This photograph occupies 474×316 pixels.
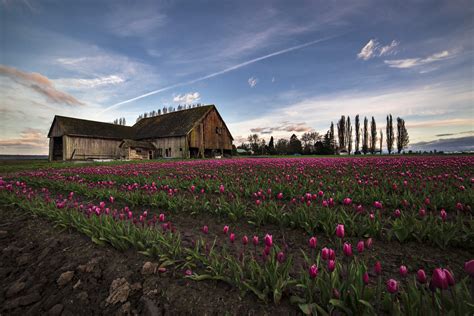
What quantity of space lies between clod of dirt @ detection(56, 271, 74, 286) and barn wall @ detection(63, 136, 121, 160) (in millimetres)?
40631

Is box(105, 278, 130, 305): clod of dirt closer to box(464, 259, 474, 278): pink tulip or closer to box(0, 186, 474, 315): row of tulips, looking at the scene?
box(0, 186, 474, 315): row of tulips

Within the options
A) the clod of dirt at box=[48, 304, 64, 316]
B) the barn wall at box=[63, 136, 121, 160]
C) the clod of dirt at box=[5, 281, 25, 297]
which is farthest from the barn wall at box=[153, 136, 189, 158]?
the clod of dirt at box=[48, 304, 64, 316]

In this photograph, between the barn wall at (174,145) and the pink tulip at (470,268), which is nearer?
the pink tulip at (470,268)

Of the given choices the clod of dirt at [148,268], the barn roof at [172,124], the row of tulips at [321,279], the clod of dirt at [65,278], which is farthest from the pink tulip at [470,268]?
the barn roof at [172,124]

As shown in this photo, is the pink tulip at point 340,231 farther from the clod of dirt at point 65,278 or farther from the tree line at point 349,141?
the tree line at point 349,141

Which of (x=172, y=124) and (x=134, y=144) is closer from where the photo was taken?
(x=134, y=144)

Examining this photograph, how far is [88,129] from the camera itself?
37500 mm

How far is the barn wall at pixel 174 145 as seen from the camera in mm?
34938

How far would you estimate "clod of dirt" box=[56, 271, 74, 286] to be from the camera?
2.28 metres

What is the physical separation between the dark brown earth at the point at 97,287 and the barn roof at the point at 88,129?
3990cm

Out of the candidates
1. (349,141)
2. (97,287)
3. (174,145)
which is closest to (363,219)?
(97,287)

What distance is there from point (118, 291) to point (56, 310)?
0.54 meters

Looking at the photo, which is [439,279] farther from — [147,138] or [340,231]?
[147,138]

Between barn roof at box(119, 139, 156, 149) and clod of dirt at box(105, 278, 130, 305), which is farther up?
barn roof at box(119, 139, 156, 149)
